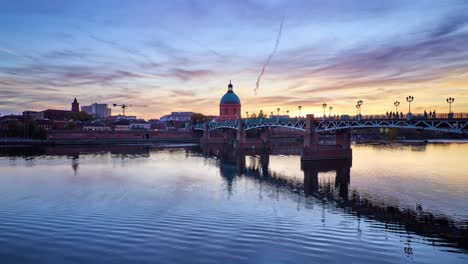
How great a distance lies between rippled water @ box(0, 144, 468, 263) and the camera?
13.1m

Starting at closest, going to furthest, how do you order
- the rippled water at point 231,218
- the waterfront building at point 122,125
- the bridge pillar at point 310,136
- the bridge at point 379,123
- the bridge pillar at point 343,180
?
the rippled water at point 231,218, the bridge pillar at point 343,180, the bridge at point 379,123, the bridge pillar at point 310,136, the waterfront building at point 122,125

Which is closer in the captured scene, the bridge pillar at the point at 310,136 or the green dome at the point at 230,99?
the bridge pillar at the point at 310,136

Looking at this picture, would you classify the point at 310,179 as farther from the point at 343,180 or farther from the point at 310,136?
the point at 310,136

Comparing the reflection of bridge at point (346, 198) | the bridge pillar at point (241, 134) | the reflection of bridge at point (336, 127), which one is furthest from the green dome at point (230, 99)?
the reflection of bridge at point (346, 198)

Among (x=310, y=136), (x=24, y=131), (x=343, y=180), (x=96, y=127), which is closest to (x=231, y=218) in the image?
(x=343, y=180)

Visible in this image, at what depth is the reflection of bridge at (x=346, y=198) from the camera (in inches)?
679

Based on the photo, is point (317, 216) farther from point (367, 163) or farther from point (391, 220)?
point (367, 163)

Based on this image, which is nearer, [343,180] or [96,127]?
[343,180]

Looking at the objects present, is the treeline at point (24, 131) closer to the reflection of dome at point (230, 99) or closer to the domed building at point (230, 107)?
the domed building at point (230, 107)

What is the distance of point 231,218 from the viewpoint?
18531mm

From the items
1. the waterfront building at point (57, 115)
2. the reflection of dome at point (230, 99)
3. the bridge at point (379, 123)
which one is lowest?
the bridge at point (379, 123)

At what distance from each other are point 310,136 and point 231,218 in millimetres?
34397

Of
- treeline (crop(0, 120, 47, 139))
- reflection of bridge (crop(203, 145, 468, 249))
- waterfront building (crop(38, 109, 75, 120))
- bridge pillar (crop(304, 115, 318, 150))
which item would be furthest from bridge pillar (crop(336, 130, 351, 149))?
waterfront building (crop(38, 109, 75, 120))

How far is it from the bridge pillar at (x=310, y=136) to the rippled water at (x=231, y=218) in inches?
561
